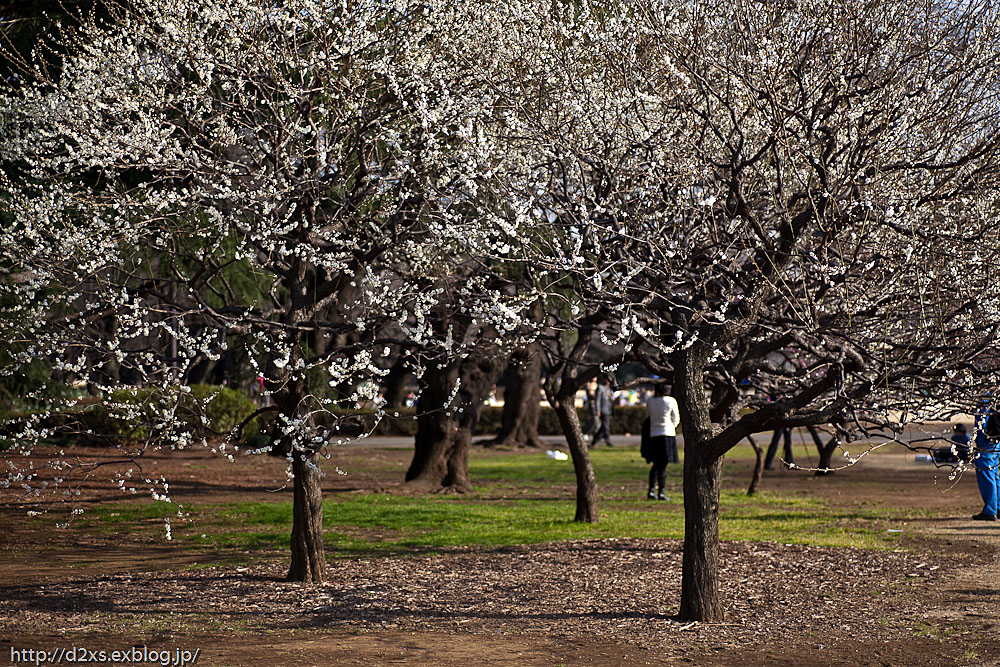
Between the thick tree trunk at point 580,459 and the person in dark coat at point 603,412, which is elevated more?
the person in dark coat at point 603,412

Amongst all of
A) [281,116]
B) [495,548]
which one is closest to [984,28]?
[281,116]

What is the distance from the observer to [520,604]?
8.30m

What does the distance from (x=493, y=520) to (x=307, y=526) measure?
4878 mm

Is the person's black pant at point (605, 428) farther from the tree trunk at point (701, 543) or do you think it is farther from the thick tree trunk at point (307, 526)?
the tree trunk at point (701, 543)

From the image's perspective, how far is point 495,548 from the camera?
11180 mm

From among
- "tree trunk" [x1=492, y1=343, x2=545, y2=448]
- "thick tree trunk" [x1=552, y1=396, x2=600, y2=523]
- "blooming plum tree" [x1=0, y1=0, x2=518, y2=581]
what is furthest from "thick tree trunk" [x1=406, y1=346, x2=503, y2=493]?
"tree trunk" [x1=492, y1=343, x2=545, y2=448]

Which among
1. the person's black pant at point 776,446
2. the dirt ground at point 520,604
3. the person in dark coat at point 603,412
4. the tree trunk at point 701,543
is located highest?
the person in dark coat at point 603,412

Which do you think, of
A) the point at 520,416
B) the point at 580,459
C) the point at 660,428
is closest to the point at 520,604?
the point at 580,459

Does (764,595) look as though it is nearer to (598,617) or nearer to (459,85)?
(598,617)

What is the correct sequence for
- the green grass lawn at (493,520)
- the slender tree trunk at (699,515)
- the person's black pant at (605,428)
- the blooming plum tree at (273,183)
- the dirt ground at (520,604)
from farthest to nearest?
the person's black pant at (605,428)
the green grass lawn at (493,520)
the blooming plum tree at (273,183)
the slender tree trunk at (699,515)
the dirt ground at (520,604)

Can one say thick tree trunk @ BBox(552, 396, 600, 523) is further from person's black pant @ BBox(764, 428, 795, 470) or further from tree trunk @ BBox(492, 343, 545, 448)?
tree trunk @ BBox(492, 343, 545, 448)

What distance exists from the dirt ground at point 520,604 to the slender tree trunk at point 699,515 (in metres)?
0.20

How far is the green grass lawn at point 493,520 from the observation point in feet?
38.3

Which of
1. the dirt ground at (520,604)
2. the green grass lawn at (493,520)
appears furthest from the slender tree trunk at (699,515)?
the green grass lawn at (493,520)
